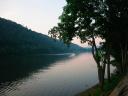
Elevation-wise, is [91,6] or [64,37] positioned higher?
[91,6]

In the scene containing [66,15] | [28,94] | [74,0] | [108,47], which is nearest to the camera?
[74,0]

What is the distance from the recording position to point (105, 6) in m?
29.4

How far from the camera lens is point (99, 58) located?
31.5 m

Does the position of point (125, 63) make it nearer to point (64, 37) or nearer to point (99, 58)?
point (99, 58)

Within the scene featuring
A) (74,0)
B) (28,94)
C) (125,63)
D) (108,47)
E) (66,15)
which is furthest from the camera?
(28,94)

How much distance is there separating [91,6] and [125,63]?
37.2ft

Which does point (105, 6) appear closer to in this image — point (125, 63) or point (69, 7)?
point (69, 7)

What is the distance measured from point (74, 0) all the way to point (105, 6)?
4270 mm

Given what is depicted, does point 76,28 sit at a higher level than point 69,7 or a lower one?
lower

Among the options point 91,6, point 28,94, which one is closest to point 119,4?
point 91,6

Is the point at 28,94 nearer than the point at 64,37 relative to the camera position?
No

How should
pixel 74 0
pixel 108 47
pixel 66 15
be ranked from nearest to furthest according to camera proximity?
pixel 74 0 < pixel 66 15 < pixel 108 47

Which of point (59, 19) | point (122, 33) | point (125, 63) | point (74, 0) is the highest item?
point (74, 0)

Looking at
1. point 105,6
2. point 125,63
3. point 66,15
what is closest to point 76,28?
point 66,15
